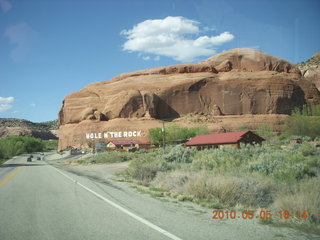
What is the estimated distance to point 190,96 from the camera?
90562mm

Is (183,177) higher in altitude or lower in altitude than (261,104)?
lower

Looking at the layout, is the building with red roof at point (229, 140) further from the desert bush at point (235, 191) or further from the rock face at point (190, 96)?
the rock face at point (190, 96)

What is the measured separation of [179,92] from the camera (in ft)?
298

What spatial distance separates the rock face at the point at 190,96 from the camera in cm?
8738

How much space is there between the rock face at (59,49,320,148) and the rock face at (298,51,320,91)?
42.6 ft

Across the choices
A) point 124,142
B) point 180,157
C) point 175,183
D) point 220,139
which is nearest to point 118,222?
point 175,183

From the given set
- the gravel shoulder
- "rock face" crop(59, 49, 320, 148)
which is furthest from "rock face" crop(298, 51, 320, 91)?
the gravel shoulder

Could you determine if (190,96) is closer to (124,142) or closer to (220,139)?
(124,142)

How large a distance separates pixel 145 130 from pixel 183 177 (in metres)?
68.1

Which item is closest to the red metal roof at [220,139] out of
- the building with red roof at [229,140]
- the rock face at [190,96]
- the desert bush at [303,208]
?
the building with red roof at [229,140]

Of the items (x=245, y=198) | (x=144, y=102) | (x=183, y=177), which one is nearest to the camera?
(x=245, y=198)

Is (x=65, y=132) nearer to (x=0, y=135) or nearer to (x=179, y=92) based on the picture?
(x=179, y=92)

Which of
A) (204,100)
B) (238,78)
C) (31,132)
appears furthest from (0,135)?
(238,78)

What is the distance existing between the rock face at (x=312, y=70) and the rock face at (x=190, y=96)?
13.0 metres
